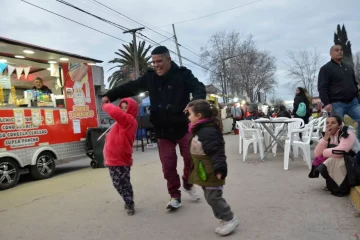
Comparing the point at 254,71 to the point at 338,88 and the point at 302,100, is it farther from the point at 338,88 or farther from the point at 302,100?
the point at 338,88

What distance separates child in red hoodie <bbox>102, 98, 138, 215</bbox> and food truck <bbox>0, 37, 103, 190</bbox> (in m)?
3.67

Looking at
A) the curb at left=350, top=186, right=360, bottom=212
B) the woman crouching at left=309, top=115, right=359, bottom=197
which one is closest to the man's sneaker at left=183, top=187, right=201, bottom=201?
the woman crouching at left=309, top=115, right=359, bottom=197

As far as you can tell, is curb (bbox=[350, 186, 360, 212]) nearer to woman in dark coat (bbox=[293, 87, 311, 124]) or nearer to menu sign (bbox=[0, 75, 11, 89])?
woman in dark coat (bbox=[293, 87, 311, 124])

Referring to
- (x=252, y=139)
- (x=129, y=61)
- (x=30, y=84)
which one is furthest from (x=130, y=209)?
(x=129, y=61)

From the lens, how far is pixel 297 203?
3.62m

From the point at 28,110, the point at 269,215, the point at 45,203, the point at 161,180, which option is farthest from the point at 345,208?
the point at 28,110

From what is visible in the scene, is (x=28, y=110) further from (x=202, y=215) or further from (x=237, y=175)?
(x=202, y=215)

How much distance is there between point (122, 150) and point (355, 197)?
8.53 ft

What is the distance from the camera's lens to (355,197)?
10.9 ft

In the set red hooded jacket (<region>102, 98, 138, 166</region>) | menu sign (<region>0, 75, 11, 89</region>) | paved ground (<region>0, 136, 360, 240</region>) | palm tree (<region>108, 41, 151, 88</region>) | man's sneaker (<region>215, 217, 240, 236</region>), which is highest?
palm tree (<region>108, 41, 151, 88</region>)

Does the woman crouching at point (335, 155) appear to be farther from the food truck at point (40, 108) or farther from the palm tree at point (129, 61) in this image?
the palm tree at point (129, 61)

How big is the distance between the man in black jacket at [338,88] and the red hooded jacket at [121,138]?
2936 mm

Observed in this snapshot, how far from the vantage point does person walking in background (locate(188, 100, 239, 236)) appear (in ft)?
9.19

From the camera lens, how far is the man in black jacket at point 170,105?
3635mm
